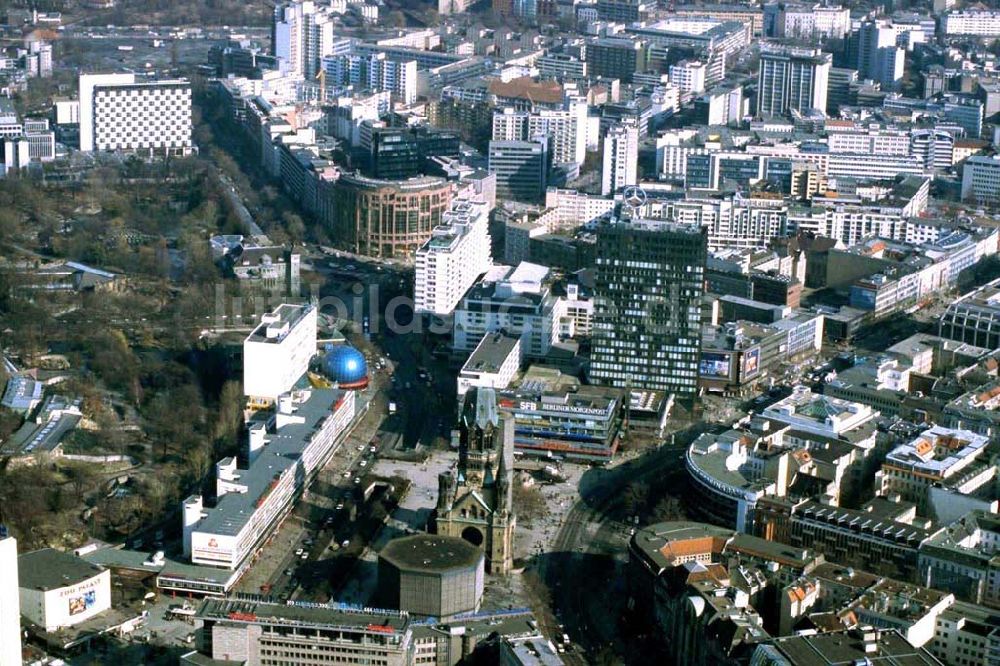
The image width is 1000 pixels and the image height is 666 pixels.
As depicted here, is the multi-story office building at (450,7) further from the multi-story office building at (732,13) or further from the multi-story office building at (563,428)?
the multi-story office building at (563,428)

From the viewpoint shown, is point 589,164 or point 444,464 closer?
point 444,464

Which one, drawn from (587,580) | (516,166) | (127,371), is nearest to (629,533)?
(587,580)

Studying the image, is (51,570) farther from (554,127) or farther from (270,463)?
(554,127)

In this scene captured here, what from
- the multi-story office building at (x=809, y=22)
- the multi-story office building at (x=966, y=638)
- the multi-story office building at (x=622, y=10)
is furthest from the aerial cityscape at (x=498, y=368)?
the multi-story office building at (x=622, y=10)

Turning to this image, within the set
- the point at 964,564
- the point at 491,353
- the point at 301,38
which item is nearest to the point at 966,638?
the point at 964,564

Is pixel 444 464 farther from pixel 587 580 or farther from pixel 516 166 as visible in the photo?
pixel 516 166
